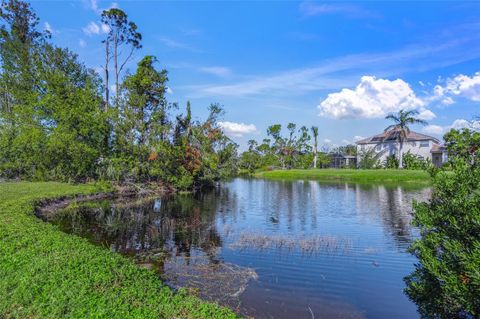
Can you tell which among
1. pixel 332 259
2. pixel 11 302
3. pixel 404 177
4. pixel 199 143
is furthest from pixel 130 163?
pixel 404 177

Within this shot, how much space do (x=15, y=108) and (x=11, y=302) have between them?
34.1 m

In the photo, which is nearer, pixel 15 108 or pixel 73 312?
pixel 73 312

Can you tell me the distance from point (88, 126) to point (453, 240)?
33.5 meters

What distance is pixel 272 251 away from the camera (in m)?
14.7

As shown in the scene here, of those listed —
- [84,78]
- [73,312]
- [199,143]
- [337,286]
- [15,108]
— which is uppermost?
[84,78]

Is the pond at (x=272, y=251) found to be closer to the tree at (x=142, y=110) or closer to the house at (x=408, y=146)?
the tree at (x=142, y=110)

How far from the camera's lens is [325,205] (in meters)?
29.0

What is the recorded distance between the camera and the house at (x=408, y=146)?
67681 mm

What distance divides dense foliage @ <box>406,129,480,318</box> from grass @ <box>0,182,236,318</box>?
12.7 ft

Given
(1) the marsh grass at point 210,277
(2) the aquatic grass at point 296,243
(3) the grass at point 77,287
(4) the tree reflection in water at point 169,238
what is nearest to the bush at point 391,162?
(4) the tree reflection in water at point 169,238

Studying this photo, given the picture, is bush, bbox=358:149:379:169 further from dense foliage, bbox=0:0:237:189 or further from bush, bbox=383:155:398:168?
dense foliage, bbox=0:0:237:189

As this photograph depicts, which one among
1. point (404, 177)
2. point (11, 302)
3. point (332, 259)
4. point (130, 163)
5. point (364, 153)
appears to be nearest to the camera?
point (11, 302)

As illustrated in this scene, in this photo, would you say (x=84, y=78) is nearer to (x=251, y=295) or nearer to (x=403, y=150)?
(x=251, y=295)

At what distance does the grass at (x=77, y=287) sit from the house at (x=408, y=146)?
2619 inches
